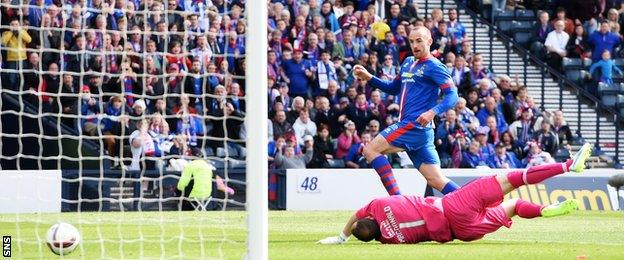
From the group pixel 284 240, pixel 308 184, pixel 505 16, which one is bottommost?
pixel 308 184

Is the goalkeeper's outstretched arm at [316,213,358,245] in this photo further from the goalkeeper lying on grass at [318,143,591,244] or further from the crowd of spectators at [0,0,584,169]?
the crowd of spectators at [0,0,584,169]

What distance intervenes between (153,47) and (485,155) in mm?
9525

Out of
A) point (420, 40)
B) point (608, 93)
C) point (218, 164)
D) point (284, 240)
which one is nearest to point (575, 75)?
point (608, 93)

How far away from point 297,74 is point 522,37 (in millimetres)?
6869

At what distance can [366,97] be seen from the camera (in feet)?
87.7

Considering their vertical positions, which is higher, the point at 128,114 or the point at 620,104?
the point at 128,114

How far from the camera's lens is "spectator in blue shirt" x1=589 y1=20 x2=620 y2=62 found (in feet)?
99.3

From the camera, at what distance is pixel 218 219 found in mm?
19625

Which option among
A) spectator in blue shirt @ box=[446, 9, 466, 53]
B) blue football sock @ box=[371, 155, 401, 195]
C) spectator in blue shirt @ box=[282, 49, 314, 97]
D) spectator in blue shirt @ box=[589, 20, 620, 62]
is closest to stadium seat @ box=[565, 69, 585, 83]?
spectator in blue shirt @ box=[589, 20, 620, 62]

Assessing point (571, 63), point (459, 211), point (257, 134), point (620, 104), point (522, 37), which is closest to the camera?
point (257, 134)

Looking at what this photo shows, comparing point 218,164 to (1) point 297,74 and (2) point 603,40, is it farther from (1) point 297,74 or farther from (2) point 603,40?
(2) point 603,40

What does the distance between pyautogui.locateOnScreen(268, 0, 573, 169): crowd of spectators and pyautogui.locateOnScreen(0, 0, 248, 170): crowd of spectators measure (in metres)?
3.27

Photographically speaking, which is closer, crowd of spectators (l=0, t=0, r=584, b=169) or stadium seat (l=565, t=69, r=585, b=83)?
crowd of spectators (l=0, t=0, r=584, b=169)

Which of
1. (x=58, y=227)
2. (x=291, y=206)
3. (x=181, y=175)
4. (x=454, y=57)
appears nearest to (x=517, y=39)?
(x=454, y=57)
